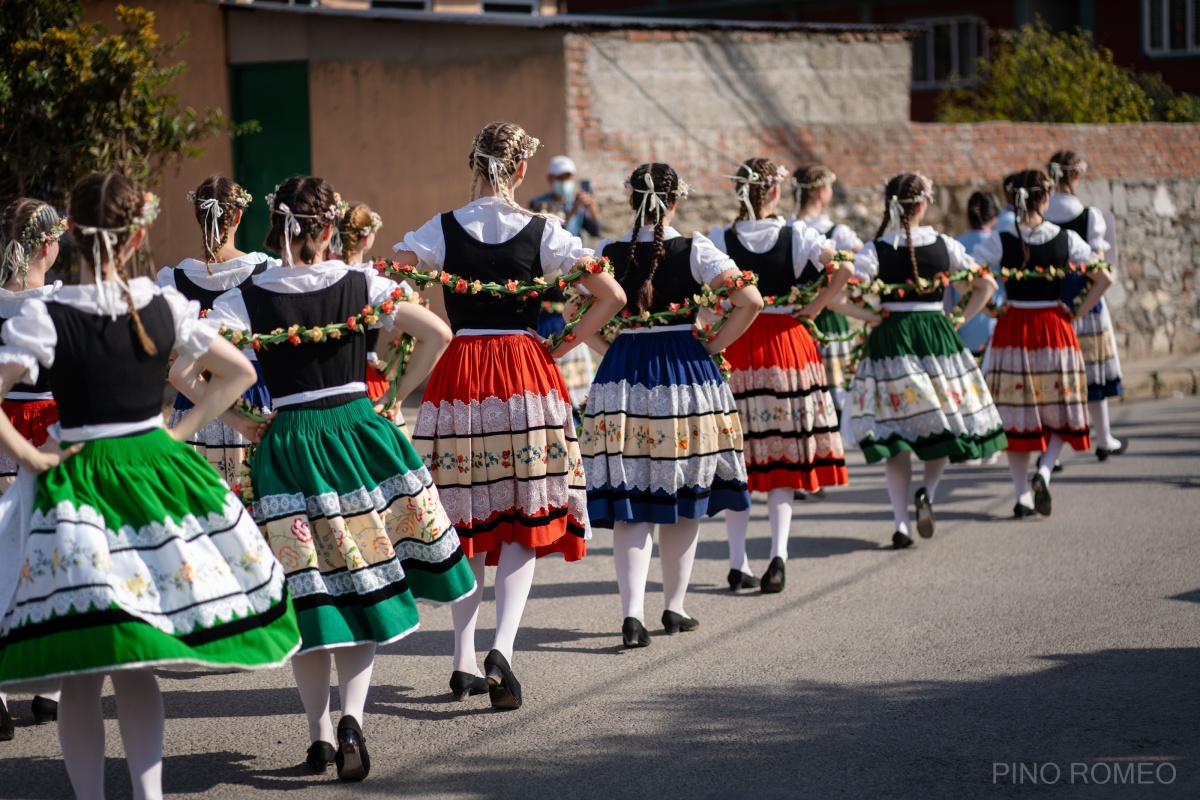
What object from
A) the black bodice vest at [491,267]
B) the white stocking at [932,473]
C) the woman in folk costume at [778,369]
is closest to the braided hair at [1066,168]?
the white stocking at [932,473]

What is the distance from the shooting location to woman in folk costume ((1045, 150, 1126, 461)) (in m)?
9.98

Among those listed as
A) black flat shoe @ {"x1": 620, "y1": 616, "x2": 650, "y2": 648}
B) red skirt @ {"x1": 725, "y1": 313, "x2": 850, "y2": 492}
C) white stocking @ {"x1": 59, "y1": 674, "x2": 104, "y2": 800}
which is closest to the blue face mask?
red skirt @ {"x1": 725, "y1": 313, "x2": 850, "y2": 492}

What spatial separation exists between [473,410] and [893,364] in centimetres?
360

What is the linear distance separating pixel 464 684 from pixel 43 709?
158 centimetres

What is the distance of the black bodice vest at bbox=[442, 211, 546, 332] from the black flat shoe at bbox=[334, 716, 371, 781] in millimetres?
1648

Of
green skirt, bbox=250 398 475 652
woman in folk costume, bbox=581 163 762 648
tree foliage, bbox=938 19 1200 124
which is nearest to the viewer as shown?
green skirt, bbox=250 398 475 652

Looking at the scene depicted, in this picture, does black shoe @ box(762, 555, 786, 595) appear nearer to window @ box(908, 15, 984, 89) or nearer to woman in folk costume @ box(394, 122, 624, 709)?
woman in folk costume @ box(394, 122, 624, 709)

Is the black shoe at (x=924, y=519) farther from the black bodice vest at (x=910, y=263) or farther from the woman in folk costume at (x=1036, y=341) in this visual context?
the black bodice vest at (x=910, y=263)

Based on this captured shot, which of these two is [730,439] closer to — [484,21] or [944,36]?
[484,21]

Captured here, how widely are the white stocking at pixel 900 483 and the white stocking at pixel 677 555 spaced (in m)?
2.19

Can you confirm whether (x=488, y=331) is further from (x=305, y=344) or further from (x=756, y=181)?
(x=756, y=181)

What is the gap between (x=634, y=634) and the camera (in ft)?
20.5

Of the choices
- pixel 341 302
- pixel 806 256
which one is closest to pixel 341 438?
pixel 341 302

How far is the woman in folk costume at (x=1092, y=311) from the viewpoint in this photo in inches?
393
